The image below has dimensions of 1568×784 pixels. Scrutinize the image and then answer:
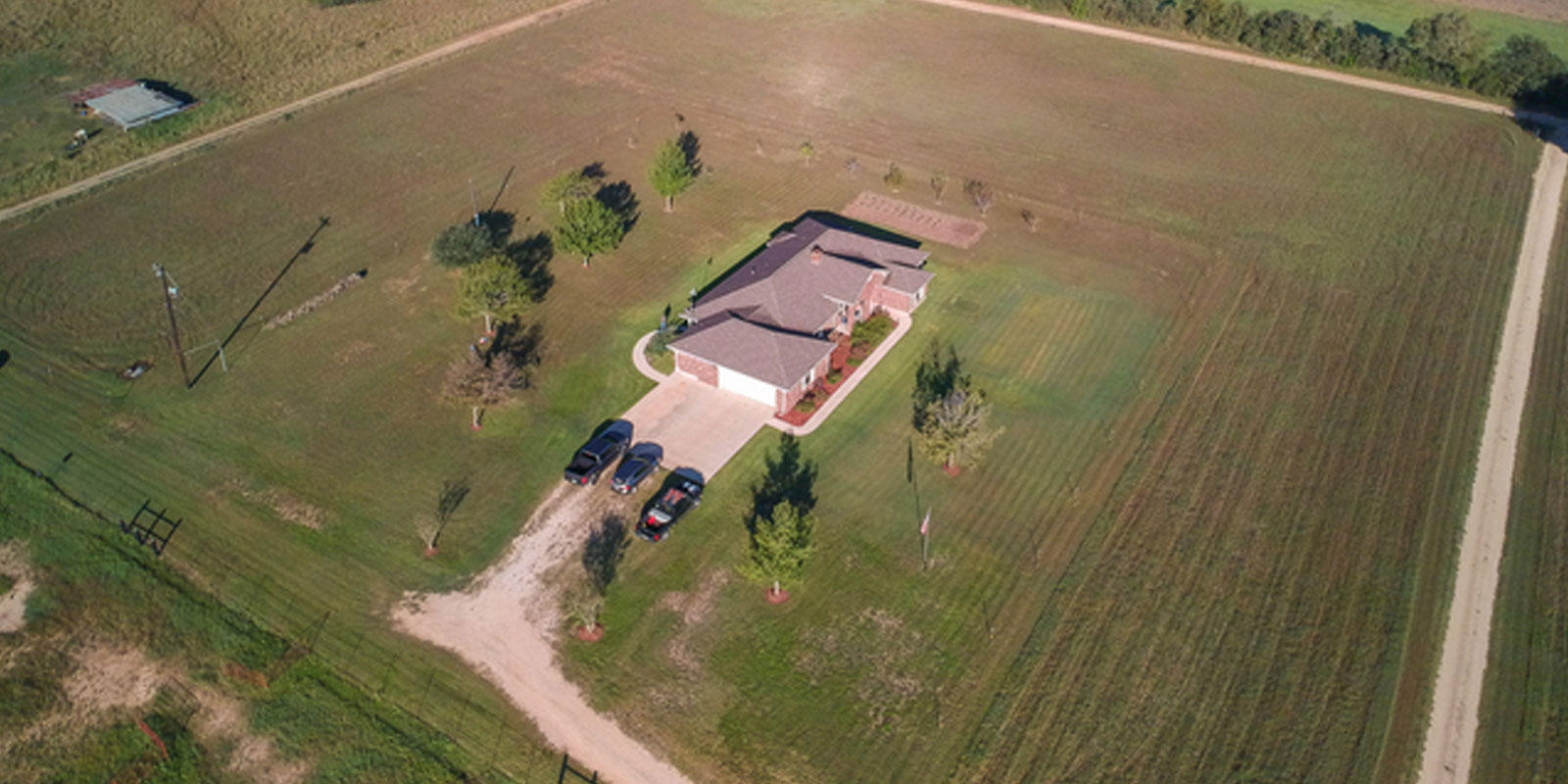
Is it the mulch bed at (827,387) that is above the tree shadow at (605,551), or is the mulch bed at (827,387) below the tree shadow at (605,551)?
above

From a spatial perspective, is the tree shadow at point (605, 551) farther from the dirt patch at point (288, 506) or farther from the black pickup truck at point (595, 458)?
the dirt patch at point (288, 506)

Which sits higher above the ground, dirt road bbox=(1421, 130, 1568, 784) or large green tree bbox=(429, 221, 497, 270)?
large green tree bbox=(429, 221, 497, 270)

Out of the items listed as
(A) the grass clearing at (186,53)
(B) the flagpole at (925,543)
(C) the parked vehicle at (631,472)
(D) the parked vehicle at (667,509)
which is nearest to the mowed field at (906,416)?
(B) the flagpole at (925,543)

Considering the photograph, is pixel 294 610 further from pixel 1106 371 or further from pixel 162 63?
pixel 162 63

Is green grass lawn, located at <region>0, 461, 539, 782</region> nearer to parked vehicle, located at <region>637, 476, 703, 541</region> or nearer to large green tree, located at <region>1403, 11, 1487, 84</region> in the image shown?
parked vehicle, located at <region>637, 476, 703, 541</region>

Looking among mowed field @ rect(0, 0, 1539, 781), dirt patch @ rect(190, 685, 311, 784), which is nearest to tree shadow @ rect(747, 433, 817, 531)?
mowed field @ rect(0, 0, 1539, 781)
